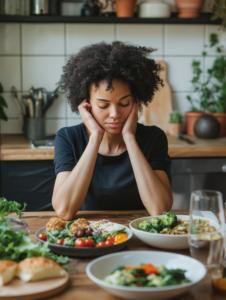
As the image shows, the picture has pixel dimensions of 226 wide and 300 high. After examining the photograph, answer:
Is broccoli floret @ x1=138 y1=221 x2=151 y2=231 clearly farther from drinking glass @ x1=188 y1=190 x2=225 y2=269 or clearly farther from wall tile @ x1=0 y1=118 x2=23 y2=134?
wall tile @ x1=0 y1=118 x2=23 y2=134

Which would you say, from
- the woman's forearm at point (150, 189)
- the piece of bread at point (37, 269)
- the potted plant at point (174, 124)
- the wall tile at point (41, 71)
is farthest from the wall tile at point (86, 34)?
the piece of bread at point (37, 269)

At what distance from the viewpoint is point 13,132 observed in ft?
8.84

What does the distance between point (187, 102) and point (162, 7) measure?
72 centimetres

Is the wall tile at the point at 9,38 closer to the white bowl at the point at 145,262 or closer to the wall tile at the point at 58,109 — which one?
the wall tile at the point at 58,109

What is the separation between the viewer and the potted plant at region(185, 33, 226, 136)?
2666mm

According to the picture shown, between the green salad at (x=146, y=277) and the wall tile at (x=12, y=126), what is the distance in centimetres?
→ 214

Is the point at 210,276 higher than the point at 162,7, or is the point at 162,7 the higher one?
the point at 162,7

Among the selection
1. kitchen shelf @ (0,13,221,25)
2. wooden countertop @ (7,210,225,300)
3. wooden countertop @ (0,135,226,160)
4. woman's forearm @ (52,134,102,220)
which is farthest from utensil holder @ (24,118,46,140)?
wooden countertop @ (7,210,225,300)

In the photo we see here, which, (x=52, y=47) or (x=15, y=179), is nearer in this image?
(x=15, y=179)

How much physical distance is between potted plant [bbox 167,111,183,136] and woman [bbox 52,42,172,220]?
995 millimetres

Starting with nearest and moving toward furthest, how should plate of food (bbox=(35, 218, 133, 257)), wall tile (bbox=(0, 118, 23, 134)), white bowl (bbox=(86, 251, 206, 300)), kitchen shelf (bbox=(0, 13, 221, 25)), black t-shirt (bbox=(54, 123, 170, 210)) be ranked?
white bowl (bbox=(86, 251, 206, 300))
plate of food (bbox=(35, 218, 133, 257))
black t-shirt (bbox=(54, 123, 170, 210))
kitchen shelf (bbox=(0, 13, 221, 25))
wall tile (bbox=(0, 118, 23, 134))

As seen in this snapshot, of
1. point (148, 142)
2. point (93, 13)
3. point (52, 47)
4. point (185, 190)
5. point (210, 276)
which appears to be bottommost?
point (185, 190)

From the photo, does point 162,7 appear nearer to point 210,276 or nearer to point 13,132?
point 13,132

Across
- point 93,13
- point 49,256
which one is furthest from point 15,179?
point 49,256
